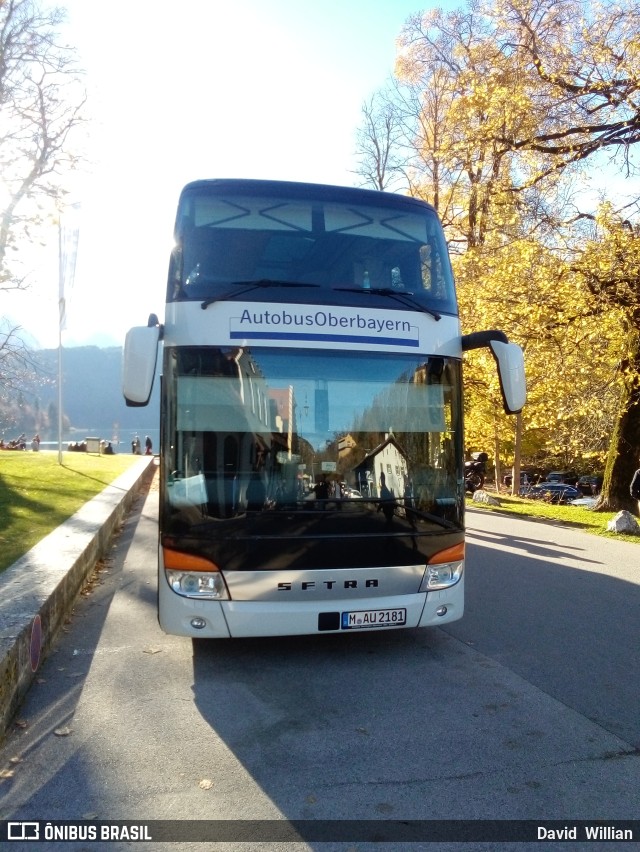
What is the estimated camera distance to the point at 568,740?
451 cm

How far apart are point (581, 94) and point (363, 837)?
15.5 m

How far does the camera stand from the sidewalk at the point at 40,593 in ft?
16.6

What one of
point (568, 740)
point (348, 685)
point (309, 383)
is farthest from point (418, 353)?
point (568, 740)

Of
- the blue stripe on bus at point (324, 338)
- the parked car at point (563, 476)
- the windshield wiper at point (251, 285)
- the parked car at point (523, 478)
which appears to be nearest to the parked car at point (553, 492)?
the parked car at point (523, 478)

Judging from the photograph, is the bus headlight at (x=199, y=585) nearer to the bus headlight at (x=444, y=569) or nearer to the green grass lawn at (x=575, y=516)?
the bus headlight at (x=444, y=569)

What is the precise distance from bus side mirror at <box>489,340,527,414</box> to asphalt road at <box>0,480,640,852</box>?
2.09 metres

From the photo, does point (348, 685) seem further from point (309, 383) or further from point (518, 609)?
point (518, 609)

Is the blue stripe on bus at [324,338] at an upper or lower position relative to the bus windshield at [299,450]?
upper

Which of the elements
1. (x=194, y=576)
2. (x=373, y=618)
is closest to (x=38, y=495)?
(x=194, y=576)

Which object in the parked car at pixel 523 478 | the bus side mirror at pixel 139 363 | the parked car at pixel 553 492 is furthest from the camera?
the parked car at pixel 523 478

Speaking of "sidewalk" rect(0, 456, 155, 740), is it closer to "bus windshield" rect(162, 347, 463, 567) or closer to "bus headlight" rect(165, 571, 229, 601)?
"bus headlight" rect(165, 571, 229, 601)

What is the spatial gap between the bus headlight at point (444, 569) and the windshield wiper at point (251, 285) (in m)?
2.34

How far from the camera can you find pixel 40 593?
664cm

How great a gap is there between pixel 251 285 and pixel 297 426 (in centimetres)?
114
